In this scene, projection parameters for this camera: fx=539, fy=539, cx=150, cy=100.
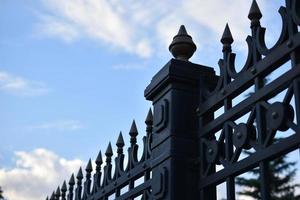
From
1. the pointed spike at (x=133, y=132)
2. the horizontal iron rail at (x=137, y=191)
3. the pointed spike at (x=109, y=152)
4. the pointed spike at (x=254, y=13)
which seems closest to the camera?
the pointed spike at (x=254, y=13)

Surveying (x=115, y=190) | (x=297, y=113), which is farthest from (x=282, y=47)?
(x=115, y=190)

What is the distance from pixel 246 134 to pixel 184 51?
1.00m

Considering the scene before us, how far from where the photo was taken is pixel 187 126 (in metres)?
3.43

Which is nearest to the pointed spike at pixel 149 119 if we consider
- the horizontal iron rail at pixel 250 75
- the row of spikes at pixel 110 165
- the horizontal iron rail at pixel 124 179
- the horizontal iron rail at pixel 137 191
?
the row of spikes at pixel 110 165

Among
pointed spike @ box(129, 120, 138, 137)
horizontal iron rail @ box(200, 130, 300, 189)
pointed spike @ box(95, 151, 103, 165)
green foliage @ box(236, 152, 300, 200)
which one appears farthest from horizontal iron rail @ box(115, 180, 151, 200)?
green foliage @ box(236, 152, 300, 200)

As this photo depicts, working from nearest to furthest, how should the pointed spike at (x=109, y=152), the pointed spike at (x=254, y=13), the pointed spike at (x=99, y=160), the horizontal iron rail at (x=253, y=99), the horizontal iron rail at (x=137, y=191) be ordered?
1. the horizontal iron rail at (x=253, y=99)
2. the pointed spike at (x=254, y=13)
3. the horizontal iron rail at (x=137, y=191)
4. the pointed spike at (x=109, y=152)
5. the pointed spike at (x=99, y=160)

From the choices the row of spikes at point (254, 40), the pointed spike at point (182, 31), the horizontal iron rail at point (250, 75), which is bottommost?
the horizontal iron rail at point (250, 75)

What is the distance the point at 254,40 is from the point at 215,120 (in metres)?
0.54

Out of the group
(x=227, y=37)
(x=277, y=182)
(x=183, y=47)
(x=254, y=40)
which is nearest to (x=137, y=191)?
(x=183, y=47)

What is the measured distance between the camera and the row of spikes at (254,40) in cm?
273

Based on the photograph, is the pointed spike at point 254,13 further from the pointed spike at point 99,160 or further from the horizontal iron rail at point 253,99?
the pointed spike at point 99,160

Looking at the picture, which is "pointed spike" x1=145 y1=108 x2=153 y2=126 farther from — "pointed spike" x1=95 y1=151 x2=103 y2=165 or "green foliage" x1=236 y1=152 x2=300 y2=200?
"green foliage" x1=236 y1=152 x2=300 y2=200

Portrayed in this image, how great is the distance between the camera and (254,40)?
2980mm

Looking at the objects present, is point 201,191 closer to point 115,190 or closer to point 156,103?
point 156,103
